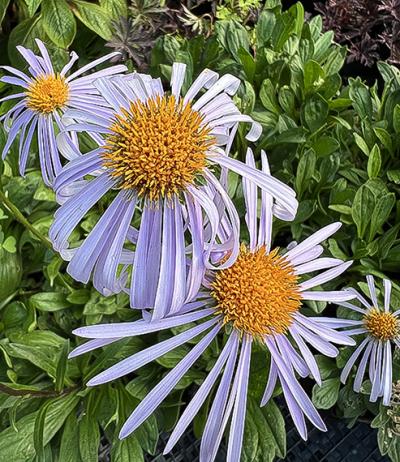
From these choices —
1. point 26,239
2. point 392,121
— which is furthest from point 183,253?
point 392,121

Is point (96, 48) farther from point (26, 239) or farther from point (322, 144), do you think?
point (322, 144)

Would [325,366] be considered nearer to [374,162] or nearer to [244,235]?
[244,235]

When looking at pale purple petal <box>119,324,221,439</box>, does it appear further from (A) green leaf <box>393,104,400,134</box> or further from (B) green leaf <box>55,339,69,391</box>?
(A) green leaf <box>393,104,400,134</box>

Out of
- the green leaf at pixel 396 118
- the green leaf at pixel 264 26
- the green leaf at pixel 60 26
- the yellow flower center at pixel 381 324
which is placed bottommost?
the yellow flower center at pixel 381 324

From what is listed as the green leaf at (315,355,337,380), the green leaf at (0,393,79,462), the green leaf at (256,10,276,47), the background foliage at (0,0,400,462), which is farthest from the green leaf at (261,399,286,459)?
the green leaf at (256,10,276,47)

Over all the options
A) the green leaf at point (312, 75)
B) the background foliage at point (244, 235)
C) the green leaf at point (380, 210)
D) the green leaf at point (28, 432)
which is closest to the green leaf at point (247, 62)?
the background foliage at point (244, 235)

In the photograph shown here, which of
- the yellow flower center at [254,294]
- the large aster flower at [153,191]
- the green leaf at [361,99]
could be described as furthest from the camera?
the green leaf at [361,99]

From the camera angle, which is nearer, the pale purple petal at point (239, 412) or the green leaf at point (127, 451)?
the pale purple petal at point (239, 412)

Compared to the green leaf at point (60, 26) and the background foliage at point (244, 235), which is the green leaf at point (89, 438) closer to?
the background foliage at point (244, 235)
